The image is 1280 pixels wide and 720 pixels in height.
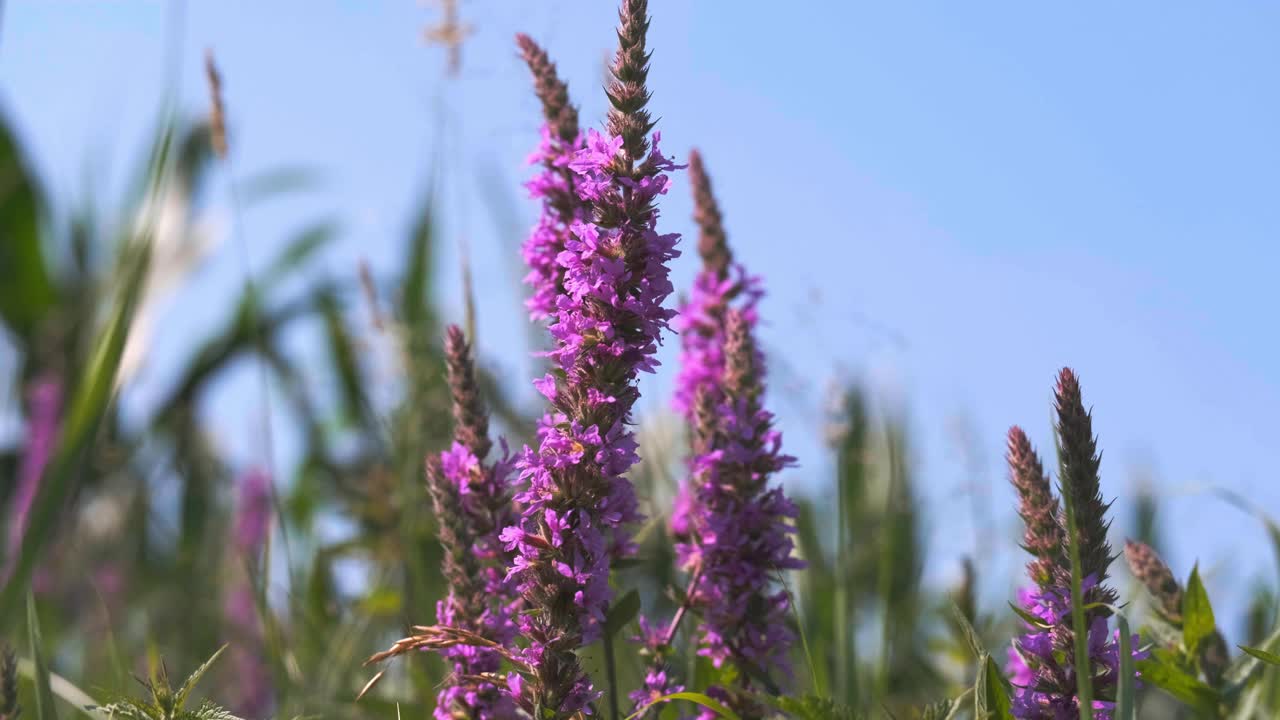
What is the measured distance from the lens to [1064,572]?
137cm

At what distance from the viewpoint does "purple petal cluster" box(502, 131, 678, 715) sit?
4.44ft

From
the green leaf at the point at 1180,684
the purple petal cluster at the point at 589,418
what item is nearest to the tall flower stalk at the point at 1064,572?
the green leaf at the point at 1180,684

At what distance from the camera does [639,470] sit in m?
3.16

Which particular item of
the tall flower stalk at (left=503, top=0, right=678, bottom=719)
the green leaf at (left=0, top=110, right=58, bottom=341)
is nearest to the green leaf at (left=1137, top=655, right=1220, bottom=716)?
the tall flower stalk at (left=503, top=0, right=678, bottom=719)

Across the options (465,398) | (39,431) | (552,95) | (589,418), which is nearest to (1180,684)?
(589,418)

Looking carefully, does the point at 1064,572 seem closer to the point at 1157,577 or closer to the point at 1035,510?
the point at 1035,510

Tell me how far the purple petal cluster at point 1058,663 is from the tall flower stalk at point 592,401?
0.52 metres

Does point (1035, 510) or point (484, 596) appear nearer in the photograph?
point (1035, 510)

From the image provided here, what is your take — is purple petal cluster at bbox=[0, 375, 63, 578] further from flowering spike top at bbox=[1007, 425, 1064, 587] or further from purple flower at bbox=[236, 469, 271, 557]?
flowering spike top at bbox=[1007, 425, 1064, 587]

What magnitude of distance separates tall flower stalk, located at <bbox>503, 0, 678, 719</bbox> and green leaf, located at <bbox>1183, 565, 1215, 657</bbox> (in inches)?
38.2

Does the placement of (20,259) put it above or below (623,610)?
above

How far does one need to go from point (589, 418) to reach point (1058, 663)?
25.2 inches

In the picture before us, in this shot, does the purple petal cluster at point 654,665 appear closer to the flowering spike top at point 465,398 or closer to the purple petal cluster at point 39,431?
the flowering spike top at point 465,398

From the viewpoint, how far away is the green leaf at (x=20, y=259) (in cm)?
1097
